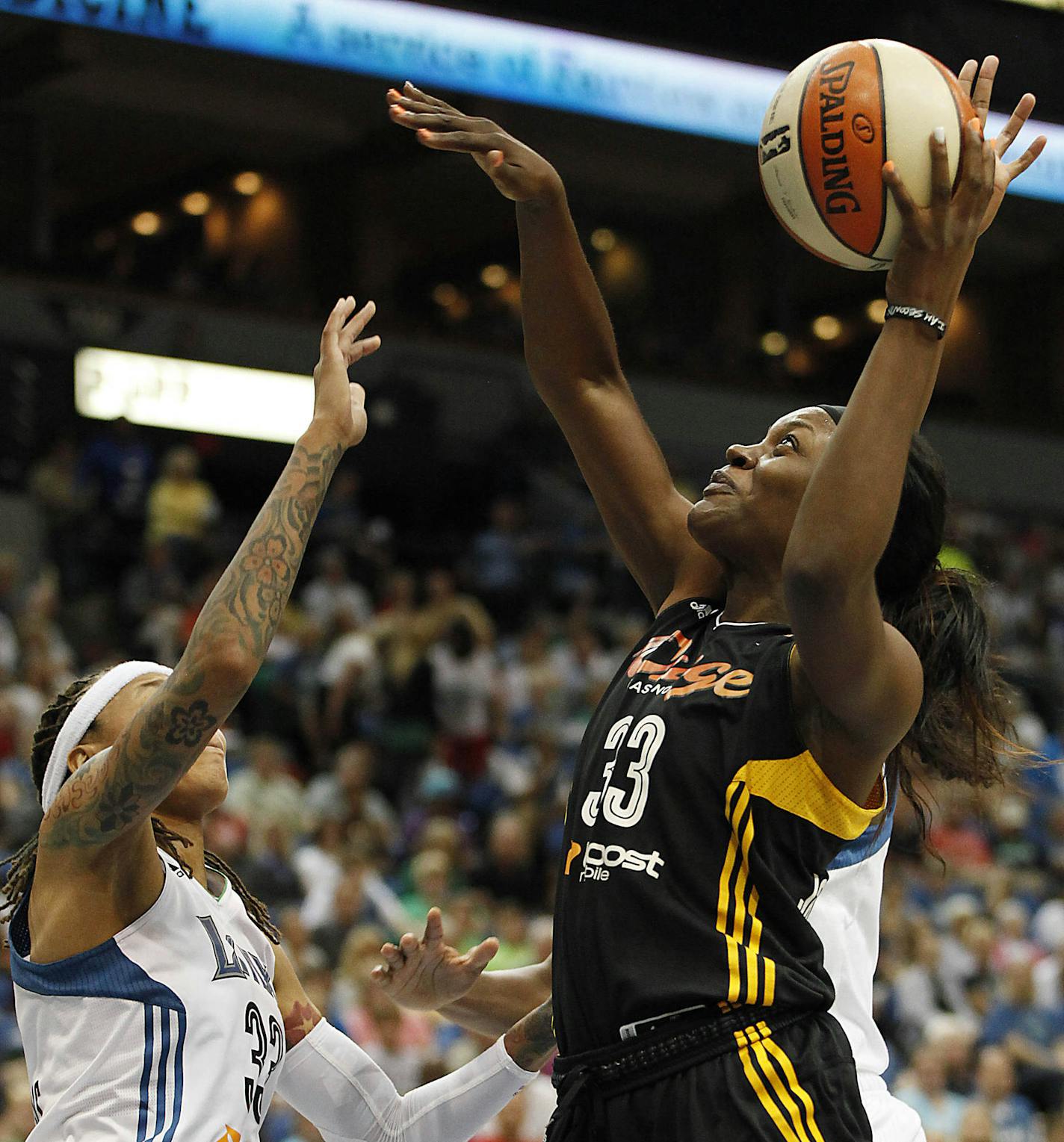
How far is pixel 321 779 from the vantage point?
38.4 ft

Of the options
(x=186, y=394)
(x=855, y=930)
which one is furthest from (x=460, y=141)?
(x=186, y=394)

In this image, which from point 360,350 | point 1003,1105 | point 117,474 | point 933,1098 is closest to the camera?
A: point 360,350

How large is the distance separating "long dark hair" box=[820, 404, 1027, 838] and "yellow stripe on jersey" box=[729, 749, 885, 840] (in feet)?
0.97

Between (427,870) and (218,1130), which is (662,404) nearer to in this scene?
(427,870)

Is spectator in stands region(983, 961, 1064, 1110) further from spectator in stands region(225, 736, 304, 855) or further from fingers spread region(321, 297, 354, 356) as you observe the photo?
fingers spread region(321, 297, 354, 356)

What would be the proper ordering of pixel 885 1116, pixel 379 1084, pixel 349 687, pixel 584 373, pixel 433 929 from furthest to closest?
pixel 349 687 → pixel 379 1084 → pixel 584 373 → pixel 433 929 → pixel 885 1116

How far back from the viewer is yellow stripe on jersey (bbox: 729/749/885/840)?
279cm

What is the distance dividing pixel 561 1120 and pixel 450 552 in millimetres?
11989

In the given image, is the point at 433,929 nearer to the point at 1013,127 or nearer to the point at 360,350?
the point at 360,350

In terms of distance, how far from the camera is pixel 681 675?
301 cm

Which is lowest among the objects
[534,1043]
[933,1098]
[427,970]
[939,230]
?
[933,1098]

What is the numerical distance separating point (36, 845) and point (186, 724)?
71cm

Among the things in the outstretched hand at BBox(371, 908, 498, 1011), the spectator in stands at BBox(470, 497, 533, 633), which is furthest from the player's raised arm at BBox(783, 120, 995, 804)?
the spectator in stands at BBox(470, 497, 533, 633)

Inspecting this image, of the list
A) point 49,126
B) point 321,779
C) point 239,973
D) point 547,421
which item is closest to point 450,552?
point 547,421
